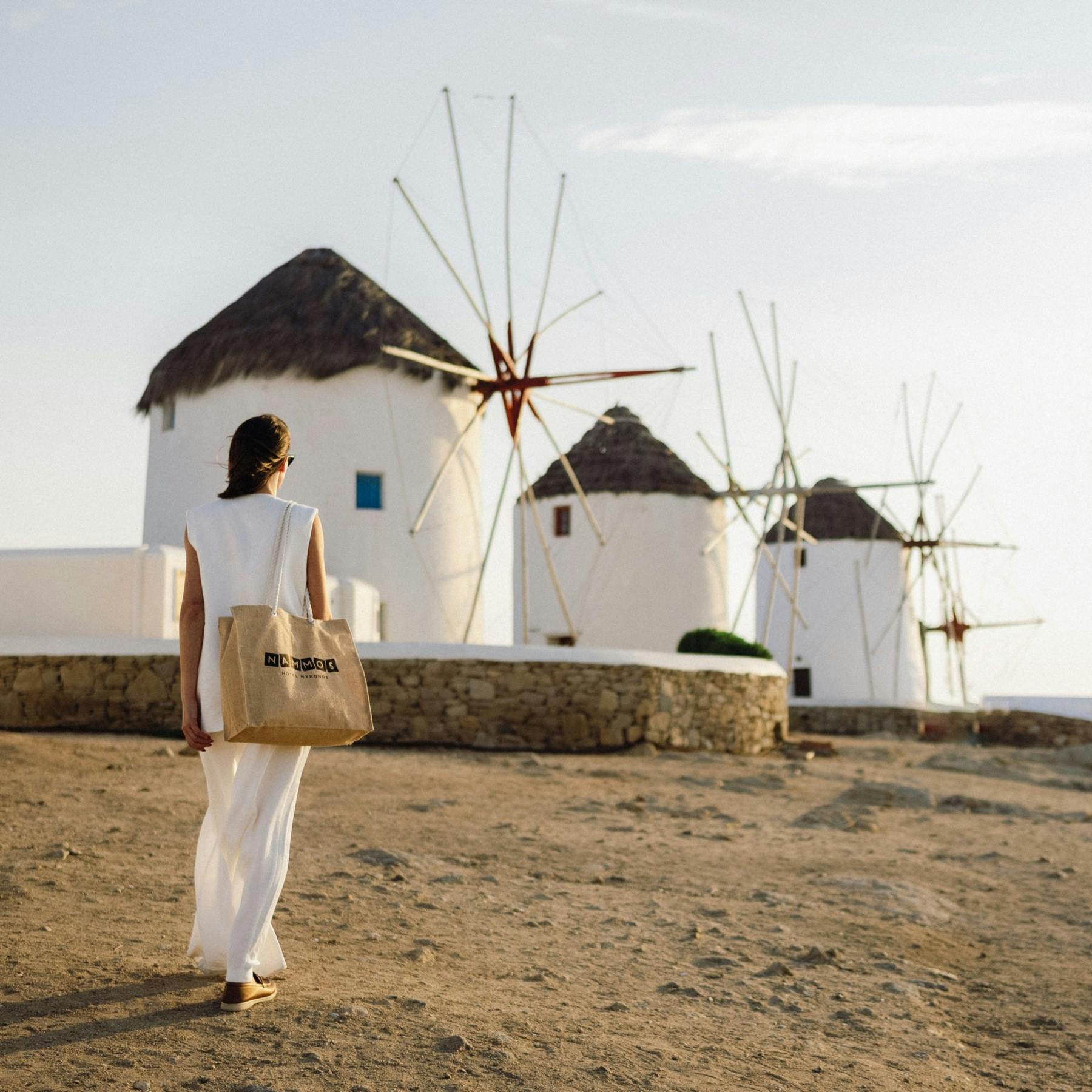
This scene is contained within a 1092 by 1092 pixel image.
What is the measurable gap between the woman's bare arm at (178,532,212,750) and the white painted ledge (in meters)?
9.14

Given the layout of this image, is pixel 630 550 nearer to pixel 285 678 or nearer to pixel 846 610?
pixel 846 610

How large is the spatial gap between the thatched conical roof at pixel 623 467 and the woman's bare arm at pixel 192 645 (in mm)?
20297

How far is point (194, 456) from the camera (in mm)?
16234

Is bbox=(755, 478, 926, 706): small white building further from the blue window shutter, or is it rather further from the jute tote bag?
the jute tote bag

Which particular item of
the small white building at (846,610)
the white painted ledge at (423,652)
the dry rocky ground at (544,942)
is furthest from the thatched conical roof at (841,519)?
the dry rocky ground at (544,942)

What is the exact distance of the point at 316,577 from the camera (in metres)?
3.44

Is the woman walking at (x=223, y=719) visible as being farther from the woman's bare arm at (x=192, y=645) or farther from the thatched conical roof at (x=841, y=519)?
the thatched conical roof at (x=841, y=519)

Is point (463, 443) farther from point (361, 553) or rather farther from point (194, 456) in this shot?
point (194, 456)

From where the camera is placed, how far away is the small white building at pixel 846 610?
96.8 ft

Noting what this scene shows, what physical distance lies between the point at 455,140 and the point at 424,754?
25.8 ft

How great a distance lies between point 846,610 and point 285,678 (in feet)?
91.6

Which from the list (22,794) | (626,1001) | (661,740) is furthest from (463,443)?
(626,1001)

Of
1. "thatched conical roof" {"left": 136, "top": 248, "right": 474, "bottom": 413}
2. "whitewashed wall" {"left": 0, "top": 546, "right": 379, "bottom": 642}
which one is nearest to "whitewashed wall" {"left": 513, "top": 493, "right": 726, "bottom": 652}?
"thatched conical roof" {"left": 136, "top": 248, "right": 474, "bottom": 413}

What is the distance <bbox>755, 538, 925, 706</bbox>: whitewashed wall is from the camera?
29.5 metres
